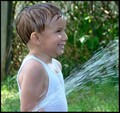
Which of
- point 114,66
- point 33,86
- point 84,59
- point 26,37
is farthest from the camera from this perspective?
point 84,59

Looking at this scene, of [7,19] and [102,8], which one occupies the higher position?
[7,19]

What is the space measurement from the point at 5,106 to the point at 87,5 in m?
2.28

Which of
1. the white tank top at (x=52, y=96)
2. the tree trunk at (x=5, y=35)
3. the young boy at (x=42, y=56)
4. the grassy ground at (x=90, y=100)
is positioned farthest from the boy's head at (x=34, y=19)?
the tree trunk at (x=5, y=35)

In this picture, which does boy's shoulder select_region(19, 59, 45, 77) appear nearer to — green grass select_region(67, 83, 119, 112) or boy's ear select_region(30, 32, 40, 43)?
boy's ear select_region(30, 32, 40, 43)

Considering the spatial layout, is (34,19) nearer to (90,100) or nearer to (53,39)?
(53,39)

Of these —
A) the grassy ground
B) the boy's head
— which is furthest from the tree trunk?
the boy's head

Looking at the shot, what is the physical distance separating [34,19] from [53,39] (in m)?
0.11

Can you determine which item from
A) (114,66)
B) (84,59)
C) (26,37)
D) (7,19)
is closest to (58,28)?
(26,37)

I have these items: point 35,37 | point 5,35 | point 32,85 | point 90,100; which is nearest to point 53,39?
point 35,37

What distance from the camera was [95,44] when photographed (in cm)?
575

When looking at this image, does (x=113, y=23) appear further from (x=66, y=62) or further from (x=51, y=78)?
(x=51, y=78)

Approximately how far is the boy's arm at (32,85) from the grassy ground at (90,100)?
2.35 m

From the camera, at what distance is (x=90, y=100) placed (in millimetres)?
4316

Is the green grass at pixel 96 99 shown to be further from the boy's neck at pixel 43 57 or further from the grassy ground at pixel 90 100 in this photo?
the boy's neck at pixel 43 57
